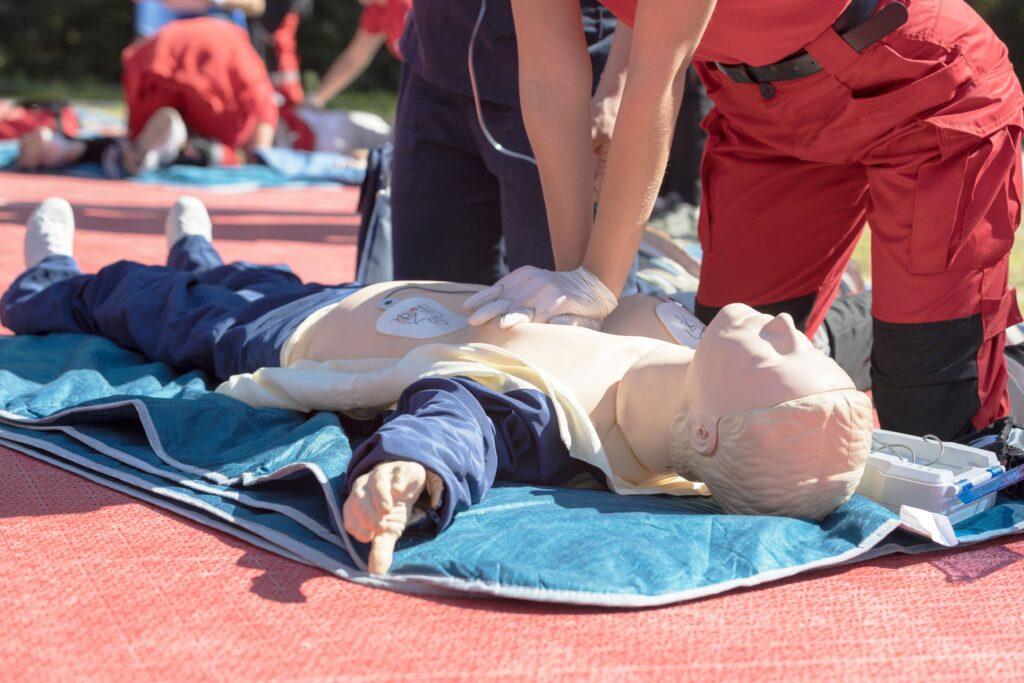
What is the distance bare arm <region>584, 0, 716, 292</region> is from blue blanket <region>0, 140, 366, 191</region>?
17.2 feet

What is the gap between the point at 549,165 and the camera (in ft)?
6.75

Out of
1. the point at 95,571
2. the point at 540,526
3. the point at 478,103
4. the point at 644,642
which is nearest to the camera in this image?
the point at 644,642

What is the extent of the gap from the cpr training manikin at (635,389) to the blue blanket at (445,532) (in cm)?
6

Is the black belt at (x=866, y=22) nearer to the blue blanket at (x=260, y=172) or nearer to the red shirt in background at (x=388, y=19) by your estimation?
the blue blanket at (x=260, y=172)

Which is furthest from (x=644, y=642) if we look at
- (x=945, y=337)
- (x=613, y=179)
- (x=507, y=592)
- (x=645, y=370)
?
(x=945, y=337)

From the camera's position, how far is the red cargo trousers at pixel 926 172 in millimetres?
1979

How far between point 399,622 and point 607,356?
0.66m

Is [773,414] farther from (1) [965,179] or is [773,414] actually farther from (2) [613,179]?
(1) [965,179]

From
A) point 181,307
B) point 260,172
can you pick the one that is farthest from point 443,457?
point 260,172

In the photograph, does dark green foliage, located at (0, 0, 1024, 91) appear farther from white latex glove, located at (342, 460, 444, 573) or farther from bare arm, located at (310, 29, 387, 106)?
white latex glove, located at (342, 460, 444, 573)

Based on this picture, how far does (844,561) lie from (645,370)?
423 mm

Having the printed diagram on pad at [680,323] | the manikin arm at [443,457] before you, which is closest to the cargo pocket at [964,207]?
the printed diagram on pad at [680,323]

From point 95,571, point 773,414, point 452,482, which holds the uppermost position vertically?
point 773,414

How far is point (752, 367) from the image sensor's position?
1.65 m
